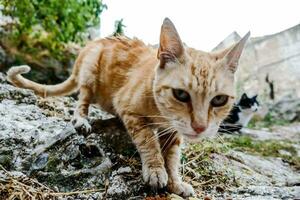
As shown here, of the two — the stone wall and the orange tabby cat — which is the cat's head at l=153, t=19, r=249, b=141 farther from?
the stone wall

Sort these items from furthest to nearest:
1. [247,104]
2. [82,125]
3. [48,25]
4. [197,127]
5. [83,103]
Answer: [247,104] → [48,25] → [83,103] → [82,125] → [197,127]

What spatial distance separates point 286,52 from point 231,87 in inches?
345

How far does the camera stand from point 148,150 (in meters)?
2.08

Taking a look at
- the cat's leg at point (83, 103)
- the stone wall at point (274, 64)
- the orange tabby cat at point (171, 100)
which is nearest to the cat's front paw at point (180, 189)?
the orange tabby cat at point (171, 100)

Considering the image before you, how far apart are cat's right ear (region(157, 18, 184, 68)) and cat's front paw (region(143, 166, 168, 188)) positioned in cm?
52

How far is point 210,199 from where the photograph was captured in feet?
→ 6.55

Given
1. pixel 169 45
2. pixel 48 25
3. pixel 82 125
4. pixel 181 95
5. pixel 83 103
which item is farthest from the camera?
pixel 48 25

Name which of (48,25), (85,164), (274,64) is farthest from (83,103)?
(274,64)

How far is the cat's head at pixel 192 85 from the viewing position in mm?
1906

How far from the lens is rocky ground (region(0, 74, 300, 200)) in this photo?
74.7 inches

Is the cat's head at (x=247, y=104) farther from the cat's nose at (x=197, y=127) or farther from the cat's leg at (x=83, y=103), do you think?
the cat's nose at (x=197, y=127)

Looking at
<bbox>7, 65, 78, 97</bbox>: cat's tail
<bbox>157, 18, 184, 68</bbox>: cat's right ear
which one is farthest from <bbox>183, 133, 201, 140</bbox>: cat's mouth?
<bbox>7, 65, 78, 97</bbox>: cat's tail

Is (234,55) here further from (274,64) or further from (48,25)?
(274,64)

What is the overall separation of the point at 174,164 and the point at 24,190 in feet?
2.57
